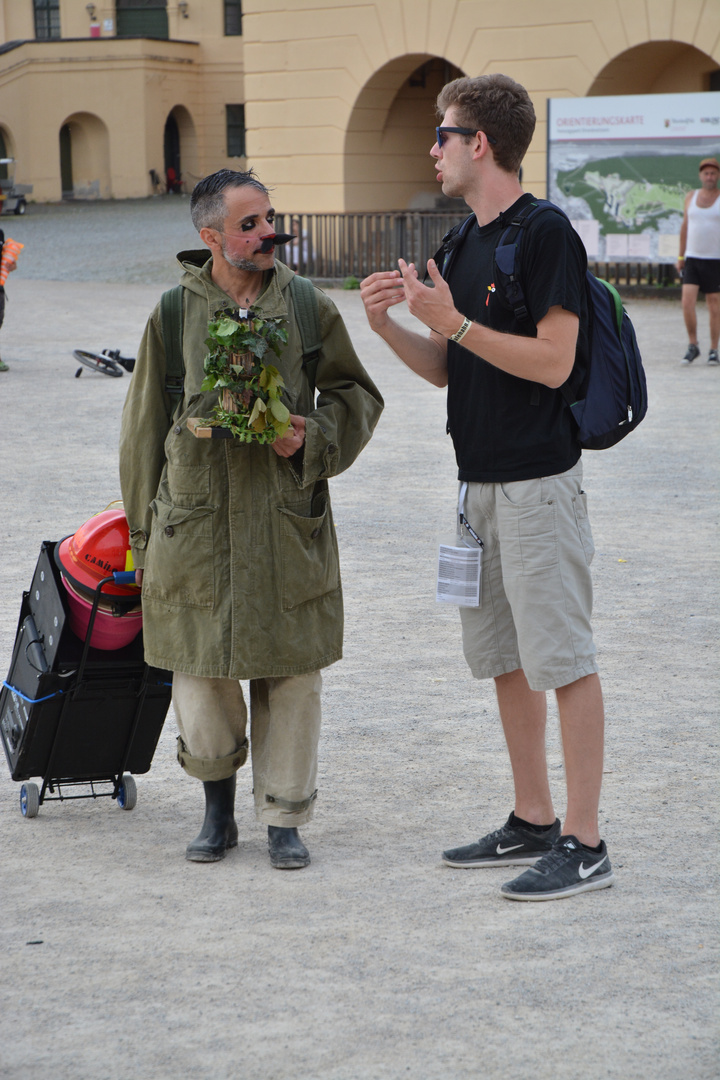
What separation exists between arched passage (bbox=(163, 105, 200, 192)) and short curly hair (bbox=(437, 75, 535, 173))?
42.3 m

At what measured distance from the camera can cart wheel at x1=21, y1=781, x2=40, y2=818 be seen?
3.92 meters

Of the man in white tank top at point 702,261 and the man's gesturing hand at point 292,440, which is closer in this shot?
the man's gesturing hand at point 292,440

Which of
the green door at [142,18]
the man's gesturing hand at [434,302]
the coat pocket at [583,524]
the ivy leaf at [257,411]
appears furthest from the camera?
the green door at [142,18]

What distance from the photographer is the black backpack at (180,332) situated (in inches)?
137

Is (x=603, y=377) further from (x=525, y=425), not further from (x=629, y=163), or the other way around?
(x=629, y=163)

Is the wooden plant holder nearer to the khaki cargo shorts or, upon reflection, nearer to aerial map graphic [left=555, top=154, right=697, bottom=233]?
the khaki cargo shorts

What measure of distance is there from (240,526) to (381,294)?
2.26ft

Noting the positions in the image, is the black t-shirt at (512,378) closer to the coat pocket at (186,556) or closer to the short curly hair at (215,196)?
the short curly hair at (215,196)

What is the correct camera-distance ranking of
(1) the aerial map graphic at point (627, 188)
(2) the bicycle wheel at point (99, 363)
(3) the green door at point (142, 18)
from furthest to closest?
(3) the green door at point (142, 18) → (1) the aerial map graphic at point (627, 188) → (2) the bicycle wheel at point (99, 363)

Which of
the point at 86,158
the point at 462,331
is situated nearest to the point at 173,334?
the point at 462,331

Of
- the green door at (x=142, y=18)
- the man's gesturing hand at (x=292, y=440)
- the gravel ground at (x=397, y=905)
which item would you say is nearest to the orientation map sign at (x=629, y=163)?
the gravel ground at (x=397, y=905)

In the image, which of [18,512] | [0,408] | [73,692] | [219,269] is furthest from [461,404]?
[0,408]

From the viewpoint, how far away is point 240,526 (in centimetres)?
346

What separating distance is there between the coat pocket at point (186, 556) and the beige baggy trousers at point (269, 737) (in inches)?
9.3
